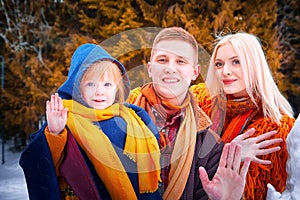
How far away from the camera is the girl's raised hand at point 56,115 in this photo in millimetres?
1025

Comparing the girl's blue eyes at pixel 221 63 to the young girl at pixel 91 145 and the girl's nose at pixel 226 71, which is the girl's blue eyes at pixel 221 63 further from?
the young girl at pixel 91 145

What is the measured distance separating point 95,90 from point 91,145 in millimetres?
151

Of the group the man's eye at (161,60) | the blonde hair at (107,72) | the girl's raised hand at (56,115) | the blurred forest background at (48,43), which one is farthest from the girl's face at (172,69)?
the blurred forest background at (48,43)

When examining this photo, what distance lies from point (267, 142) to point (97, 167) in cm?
51

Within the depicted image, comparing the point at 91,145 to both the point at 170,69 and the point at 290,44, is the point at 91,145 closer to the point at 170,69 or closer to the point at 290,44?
the point at 170,69

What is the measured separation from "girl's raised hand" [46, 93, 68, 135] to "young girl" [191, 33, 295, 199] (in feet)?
1.57

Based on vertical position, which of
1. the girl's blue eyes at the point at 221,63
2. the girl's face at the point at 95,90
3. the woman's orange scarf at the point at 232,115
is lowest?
the woman's orange scarf at the point at 232,115

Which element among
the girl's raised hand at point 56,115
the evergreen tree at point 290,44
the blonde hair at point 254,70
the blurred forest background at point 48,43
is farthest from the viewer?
the evergreen tree at point 290,44

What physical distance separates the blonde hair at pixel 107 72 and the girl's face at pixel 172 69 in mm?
121

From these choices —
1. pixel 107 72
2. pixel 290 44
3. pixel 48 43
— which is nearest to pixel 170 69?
pixel 107 72

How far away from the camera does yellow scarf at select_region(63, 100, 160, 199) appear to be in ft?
3.45

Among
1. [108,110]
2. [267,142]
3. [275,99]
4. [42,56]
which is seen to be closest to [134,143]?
[108,110]

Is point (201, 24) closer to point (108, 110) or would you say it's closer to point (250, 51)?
point (250, 51)

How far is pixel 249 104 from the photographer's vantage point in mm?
1281
